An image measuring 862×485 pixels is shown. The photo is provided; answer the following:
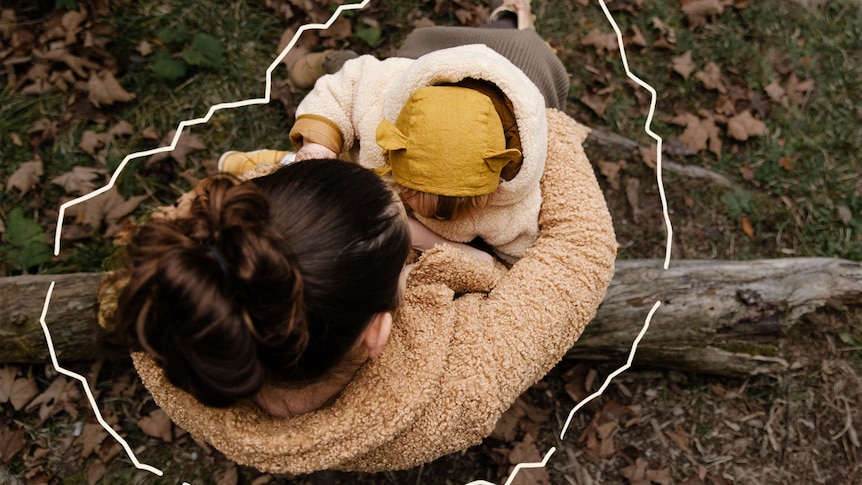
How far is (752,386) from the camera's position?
291 cm

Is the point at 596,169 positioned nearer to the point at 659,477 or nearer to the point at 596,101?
the point at 596,101

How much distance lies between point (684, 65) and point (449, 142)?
92.4 inches

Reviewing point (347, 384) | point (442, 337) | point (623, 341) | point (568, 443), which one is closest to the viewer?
point (347, 384)

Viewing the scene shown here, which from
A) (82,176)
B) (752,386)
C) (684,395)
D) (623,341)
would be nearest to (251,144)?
(82,176)

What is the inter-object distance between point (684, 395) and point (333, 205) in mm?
2288

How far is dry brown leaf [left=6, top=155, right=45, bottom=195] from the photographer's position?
2.89 metres

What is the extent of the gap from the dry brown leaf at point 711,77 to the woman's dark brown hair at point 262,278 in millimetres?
2710

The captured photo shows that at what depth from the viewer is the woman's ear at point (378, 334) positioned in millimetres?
1438

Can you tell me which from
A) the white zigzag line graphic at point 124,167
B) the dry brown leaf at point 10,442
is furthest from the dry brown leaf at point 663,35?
the dry brown leaf at point 10,442

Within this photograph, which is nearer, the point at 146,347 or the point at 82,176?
the point at 146,347

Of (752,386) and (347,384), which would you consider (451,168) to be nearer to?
(347,384)

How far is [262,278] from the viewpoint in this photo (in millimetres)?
1098

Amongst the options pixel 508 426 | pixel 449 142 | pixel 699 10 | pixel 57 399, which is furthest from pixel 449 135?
pixel 699 10

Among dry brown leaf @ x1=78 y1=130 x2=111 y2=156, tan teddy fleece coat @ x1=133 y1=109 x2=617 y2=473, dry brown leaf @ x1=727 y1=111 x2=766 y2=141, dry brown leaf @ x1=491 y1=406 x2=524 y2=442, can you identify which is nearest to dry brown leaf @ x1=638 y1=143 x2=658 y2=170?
dry brown leaf @ x1=727 y1=111 x2=766 y2=141
